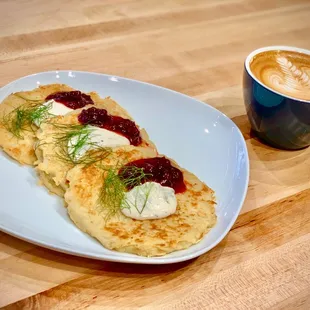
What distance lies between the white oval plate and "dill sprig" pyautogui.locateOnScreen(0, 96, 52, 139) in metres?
0.14

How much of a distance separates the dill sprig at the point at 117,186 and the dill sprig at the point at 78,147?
0.08 metres

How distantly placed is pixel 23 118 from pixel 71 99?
0.24m

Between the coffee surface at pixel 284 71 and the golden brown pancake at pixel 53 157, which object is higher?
the golden brown pancake at pixel 53 157

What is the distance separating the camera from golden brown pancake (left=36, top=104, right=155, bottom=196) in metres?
1.75

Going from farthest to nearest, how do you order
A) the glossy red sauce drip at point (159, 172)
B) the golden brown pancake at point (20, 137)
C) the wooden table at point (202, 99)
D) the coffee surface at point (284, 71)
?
1. the coffee surface at point (284, 71)
2. the golden brown pancake at point (20, 137)
3. the glossy red sauce drip at point (159, 172)
4. the wooden table at point (202, 99)

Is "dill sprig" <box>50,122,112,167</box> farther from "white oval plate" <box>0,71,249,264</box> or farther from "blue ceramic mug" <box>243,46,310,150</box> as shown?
"blue ceramic mug" <box>243,46,310,150</box>

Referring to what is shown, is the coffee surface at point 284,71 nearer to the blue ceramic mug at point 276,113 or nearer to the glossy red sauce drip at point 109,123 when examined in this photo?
the blue ceramic mug at point 276,113

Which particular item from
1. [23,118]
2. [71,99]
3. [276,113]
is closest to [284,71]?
[276,113]

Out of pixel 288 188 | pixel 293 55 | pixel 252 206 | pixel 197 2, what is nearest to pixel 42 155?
pixel 252 206

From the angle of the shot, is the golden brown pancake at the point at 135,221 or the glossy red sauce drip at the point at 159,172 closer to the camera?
the golden brown pancake at the point at 135,221

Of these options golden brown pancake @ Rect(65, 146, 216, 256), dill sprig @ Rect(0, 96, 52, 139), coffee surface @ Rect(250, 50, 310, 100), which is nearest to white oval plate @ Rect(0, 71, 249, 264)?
golden brown pancake @ Rect(65, 146, 216, 256)

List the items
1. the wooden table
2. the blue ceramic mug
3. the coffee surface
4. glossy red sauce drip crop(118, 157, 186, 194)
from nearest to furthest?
the wooden table < glossy red sauce drip crop(118, 157, 186, 194) < the blue ceramic mug < the coffee surface

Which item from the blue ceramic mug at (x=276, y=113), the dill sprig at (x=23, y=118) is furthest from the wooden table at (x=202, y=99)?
the dill sprig at (x=23, y=118)

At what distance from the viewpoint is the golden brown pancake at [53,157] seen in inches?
69.1
